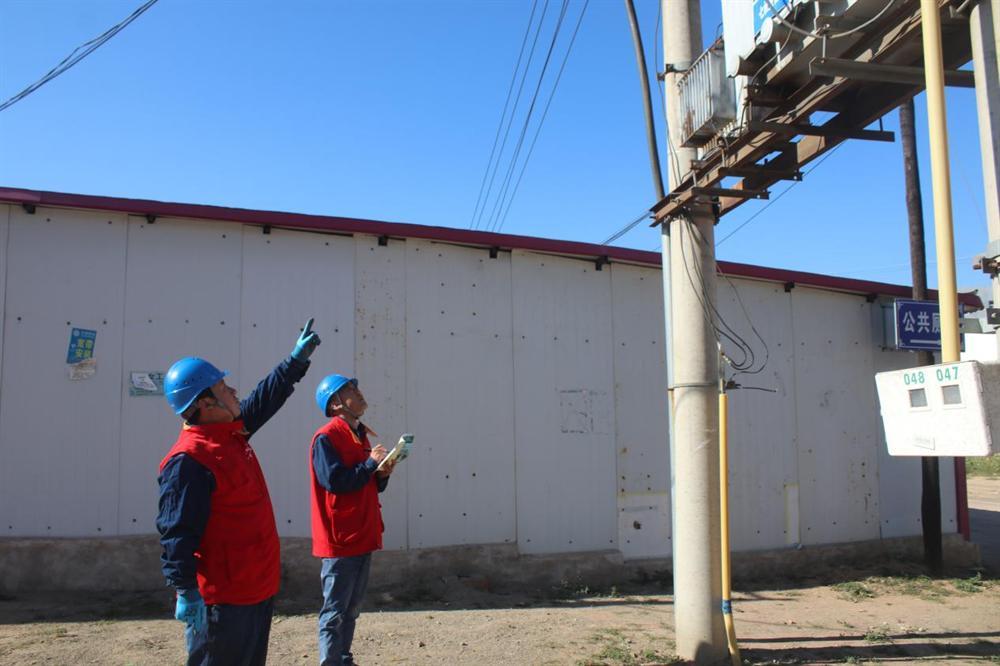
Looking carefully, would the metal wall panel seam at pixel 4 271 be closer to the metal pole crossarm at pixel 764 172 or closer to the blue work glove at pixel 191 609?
the blue work glove at pixel 191 609

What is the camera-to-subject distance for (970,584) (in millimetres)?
9297

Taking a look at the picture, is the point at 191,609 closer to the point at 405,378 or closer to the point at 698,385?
the point at 698,385

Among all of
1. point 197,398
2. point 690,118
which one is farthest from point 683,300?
point 197,398

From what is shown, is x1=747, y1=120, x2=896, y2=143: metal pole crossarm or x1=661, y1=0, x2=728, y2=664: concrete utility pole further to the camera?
x1=661, y1=0, x2=728, y2=664: concrete utility pole

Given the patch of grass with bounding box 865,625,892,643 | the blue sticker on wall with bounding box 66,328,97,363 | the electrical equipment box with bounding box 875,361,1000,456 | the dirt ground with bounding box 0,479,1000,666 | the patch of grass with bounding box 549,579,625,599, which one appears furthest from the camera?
the patch of grass with bounding box 549,579,625,599

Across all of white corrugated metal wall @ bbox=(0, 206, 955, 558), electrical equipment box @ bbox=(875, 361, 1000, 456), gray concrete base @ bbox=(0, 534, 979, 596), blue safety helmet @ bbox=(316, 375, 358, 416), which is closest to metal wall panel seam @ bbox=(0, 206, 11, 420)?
white corrugated metal wall @ bbox=(0, 206, 955, 558)

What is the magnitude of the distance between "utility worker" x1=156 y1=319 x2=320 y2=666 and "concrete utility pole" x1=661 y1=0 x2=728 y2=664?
3318mm

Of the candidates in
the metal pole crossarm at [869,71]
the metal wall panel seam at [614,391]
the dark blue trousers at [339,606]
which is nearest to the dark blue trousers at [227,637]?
the dark blue trousers at [339,606]

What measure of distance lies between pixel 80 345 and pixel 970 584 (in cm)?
1023

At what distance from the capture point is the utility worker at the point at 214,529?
3.19 meters

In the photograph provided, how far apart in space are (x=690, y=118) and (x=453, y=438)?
4.34m

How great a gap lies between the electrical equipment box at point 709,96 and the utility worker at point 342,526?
3051mm

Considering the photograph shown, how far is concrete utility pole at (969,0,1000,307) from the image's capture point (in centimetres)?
286

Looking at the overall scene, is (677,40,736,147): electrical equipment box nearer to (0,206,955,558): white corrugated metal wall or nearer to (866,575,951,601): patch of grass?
(0,206,955,558): white corrugated metal wall
